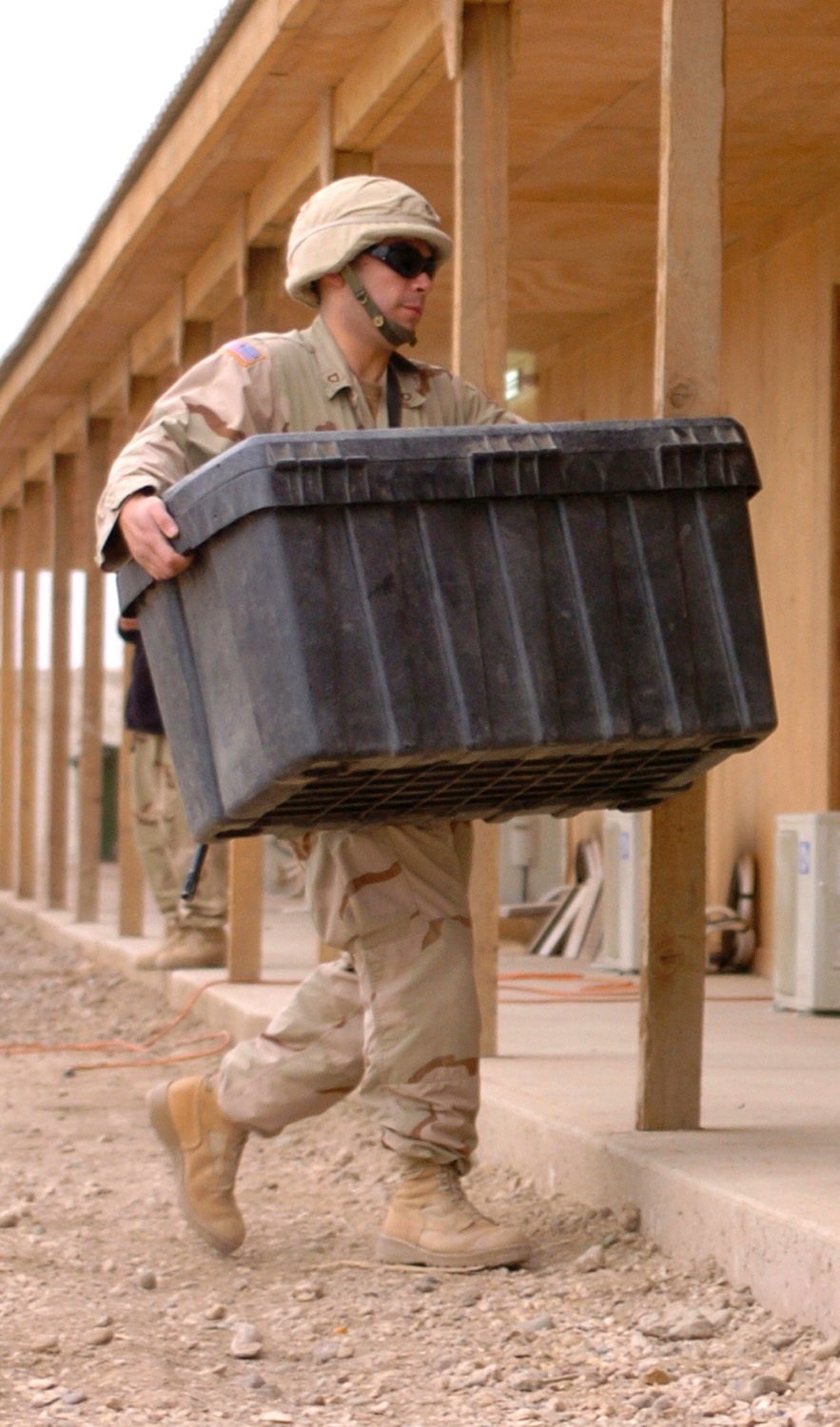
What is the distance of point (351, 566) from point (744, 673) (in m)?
0.67

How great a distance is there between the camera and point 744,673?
11.4ft

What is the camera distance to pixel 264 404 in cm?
395

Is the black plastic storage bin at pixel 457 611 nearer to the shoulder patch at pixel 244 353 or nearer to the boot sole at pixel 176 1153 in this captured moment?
the shoulder patch at pixel 244 353

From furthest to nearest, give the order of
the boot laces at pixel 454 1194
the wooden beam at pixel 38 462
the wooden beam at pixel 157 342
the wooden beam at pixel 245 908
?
the wooden beam at pixel 38 462
the wooden beam at pixel 157 342
the wooden beam at pixel 245 908
the boot laces at pixel 454 1194

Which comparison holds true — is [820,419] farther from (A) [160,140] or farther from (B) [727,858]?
(A) [160,140]

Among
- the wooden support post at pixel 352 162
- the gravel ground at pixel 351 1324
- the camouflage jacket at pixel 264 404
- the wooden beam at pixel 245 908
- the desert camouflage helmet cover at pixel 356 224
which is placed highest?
the wooden support post at pixel 352 162

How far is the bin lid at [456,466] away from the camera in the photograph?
10.8ft

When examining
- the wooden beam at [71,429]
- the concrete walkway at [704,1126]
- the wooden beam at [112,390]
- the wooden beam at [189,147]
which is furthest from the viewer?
the wooden beam at [71,429]

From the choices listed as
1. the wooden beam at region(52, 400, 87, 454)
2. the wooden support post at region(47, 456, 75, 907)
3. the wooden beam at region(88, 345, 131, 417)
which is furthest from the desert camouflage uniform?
the wooden support post at region(47, 456, 75, 907)

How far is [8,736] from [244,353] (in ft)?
42.7

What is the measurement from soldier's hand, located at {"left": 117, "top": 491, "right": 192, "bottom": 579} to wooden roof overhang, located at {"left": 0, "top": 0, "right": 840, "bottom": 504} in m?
2.39

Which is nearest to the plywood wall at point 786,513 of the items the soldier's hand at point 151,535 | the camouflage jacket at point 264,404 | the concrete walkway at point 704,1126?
the concrete walkway at point 704,1126

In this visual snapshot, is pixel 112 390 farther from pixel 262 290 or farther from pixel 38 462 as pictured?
pixel 262 290

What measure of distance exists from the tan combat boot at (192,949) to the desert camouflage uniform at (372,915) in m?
4.92
